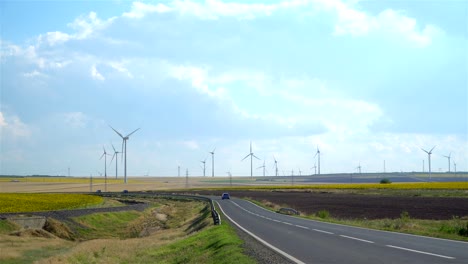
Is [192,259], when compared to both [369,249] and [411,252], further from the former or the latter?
[411,252]

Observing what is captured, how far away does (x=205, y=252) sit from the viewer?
2217cm

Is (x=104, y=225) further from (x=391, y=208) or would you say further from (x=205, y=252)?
(x=205, y=252)

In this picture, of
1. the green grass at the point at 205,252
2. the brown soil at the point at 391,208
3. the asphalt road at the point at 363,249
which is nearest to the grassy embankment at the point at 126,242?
the green grass at the point at 205,252

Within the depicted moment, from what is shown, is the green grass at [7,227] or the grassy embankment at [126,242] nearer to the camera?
the grassy embankment at [126,242]

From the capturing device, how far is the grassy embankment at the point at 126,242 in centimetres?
2323

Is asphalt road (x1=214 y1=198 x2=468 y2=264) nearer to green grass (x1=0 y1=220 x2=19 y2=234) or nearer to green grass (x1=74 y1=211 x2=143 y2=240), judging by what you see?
green grass (x1=0 y1=220 x2=19 y2=234)

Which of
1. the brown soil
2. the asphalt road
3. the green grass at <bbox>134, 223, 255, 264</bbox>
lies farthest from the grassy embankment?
the brown soil

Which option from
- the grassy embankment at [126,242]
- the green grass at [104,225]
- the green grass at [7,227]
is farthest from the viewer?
the green grass at [104,225]

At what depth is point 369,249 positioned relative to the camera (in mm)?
18203

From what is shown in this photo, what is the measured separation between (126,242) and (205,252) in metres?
16.7

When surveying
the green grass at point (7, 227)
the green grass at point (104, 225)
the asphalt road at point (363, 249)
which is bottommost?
the green grass at point (104, 225)

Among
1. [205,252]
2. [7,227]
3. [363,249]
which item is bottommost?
[7,227]

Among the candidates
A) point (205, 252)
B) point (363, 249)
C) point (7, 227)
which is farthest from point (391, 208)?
point (363, 249)

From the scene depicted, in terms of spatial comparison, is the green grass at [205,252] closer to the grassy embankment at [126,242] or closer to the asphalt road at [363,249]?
the grassy embankment at [126,242]
